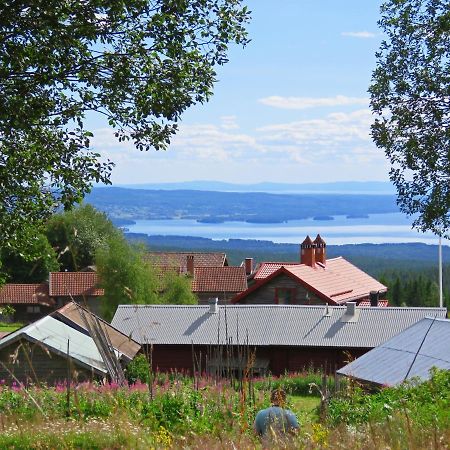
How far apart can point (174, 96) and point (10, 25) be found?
222cm

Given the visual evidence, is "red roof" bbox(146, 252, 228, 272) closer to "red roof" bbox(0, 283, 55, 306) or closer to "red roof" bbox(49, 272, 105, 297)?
"red roof" bbox(49, 272, 105, 297)

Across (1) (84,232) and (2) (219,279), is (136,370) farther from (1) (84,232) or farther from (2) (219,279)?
(1) (84,232)

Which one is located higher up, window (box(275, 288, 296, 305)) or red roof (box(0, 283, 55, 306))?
window (box(275, 288, 296, 305))

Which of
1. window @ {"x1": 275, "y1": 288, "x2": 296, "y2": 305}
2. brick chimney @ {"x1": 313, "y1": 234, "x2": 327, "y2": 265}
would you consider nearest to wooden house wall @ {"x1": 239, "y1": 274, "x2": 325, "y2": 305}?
window @ {"x1": 275, "y1": 288, "x2": 296, "y2": 305}

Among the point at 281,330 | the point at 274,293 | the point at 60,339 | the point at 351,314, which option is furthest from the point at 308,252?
the point at 60,339

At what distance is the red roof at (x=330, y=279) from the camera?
51094 millimetres

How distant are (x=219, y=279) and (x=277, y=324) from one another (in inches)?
1224

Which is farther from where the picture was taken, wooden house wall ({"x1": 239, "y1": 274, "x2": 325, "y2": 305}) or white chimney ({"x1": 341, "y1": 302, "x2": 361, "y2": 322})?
wooden house wall ({"x1": 239, "y1": 274, "x2": 325, "y2": 305})

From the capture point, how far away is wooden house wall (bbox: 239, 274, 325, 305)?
51.2 m

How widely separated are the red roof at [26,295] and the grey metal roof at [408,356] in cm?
5253

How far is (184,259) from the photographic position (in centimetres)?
7981

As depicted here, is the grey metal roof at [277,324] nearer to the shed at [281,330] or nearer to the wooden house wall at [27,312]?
the shed at [281,330]

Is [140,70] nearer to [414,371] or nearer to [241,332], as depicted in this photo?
[414,371]

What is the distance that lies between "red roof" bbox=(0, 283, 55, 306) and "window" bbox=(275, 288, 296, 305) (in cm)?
2606
